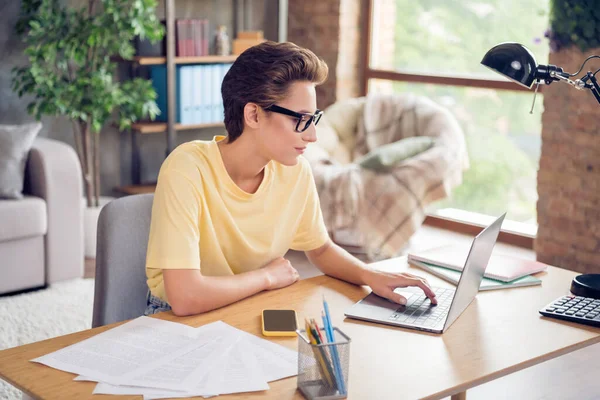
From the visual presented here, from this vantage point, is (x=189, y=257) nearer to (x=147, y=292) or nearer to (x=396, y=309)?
(x=147, y=292)

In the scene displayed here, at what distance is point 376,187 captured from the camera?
4031 mm

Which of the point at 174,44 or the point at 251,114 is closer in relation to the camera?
the point at 251,114

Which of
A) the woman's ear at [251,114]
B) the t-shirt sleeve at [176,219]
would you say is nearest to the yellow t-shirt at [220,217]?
the t-shirt sleeve at [176,219]

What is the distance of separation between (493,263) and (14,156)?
2.46m

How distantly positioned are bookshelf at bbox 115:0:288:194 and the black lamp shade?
3.23 m

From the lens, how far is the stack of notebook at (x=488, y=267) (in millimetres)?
1900

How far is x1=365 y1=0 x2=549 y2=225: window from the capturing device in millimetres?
4762

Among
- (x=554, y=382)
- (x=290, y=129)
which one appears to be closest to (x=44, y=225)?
(x=290, y=129)

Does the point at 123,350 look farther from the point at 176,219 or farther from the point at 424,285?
the point at 424,285

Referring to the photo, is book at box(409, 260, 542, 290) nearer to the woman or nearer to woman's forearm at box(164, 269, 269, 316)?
the woman

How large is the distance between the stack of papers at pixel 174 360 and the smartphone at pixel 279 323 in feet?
0.14

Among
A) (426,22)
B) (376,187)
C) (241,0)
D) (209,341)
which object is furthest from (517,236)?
(209,341)

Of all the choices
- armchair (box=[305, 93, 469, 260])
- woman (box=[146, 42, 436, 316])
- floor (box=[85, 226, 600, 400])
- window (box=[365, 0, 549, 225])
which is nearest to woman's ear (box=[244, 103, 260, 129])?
woman (box=[146, 42, 436, 316])

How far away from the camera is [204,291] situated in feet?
5.38
